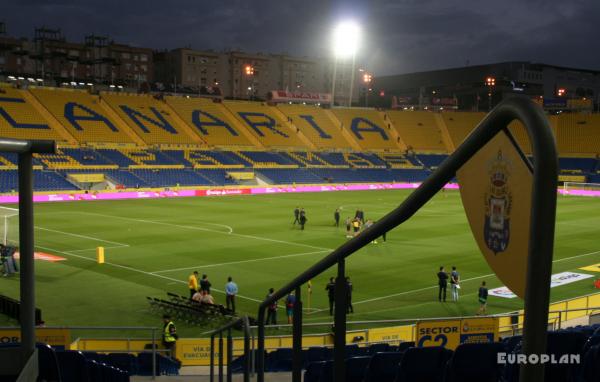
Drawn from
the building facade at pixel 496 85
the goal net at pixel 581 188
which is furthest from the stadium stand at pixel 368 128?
the goal net at pixel 581 188

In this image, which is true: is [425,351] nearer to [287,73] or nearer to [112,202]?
[112,202]

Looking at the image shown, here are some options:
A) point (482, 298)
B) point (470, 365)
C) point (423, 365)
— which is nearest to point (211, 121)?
point (482, 298)

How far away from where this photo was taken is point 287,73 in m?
179

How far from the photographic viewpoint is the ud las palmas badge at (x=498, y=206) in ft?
7.52

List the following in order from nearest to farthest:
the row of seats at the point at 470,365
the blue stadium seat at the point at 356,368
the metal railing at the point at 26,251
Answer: the metal railing at the point at 26,251 → the row of seats at the point at 470,365 → the blue stadium seat at the point at 356,368

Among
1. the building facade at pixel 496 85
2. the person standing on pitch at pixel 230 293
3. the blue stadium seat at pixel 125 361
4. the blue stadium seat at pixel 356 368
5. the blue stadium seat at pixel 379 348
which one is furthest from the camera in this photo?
the building facade at pixel 496 85

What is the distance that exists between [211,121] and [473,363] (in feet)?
290

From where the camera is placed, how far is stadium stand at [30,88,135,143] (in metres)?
77.8

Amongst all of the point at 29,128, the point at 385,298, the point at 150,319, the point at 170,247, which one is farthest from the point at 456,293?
the point at 29,128

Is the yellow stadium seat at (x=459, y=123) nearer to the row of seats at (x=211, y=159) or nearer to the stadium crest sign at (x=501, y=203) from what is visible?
the row of seats at (x=211, y=159)

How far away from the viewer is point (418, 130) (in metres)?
111

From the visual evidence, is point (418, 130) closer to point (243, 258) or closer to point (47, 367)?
point (243, 258)

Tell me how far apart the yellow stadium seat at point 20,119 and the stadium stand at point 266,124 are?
29.7 m

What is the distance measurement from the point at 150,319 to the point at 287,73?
16310cm
